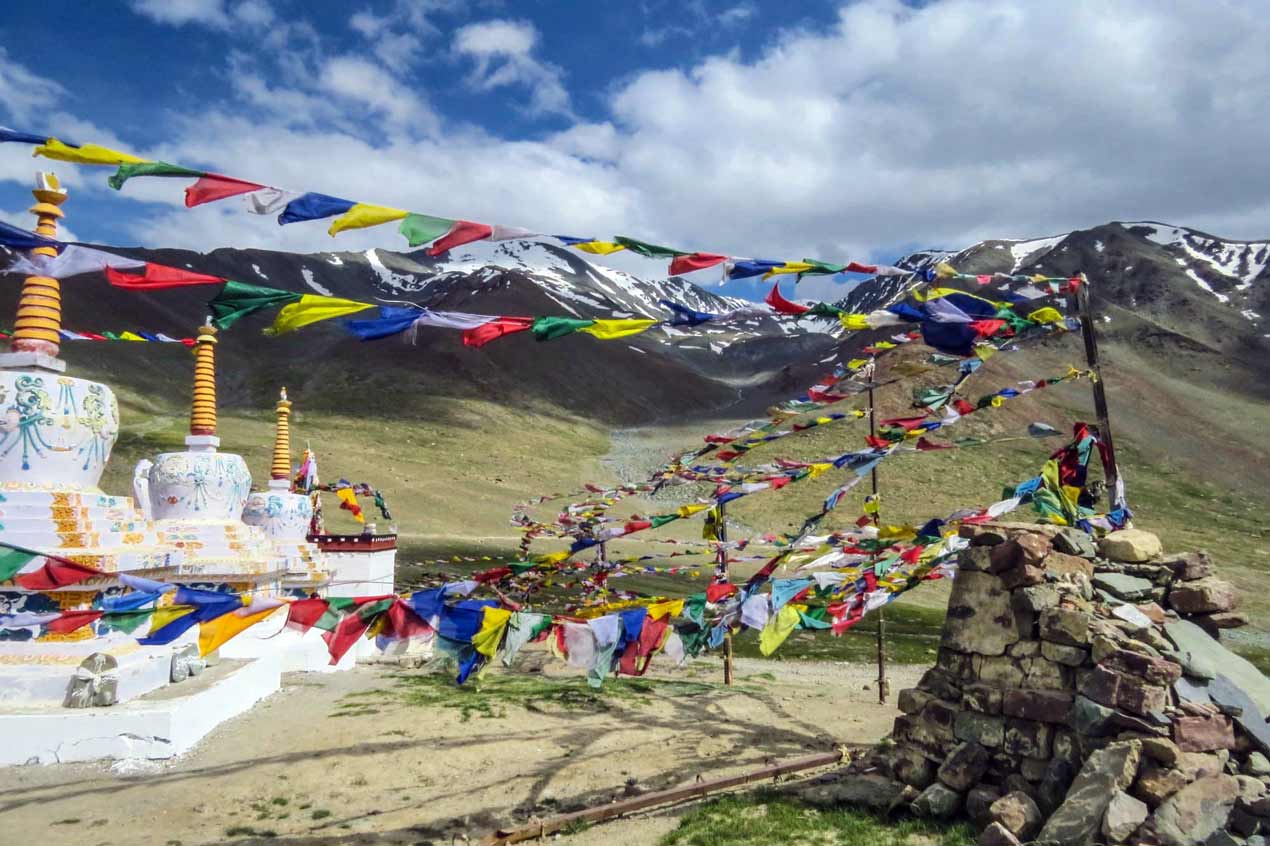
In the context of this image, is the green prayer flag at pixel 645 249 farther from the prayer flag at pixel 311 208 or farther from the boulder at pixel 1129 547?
the boulder at pixel 1129 547

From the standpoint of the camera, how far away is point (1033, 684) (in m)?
7.50

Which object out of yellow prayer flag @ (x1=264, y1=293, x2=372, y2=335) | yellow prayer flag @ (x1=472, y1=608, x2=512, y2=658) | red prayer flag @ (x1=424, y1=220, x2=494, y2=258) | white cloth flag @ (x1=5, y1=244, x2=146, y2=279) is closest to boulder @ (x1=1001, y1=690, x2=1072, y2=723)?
yellow prayer flag @ (x1=472, y1=608, x2=512, y2=658)

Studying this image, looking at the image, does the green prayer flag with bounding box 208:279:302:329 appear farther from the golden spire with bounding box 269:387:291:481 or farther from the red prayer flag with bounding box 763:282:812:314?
the golden spire with bounding box 269:387:291:481

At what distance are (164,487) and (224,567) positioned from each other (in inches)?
83.8

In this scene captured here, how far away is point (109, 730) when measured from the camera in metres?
10.3

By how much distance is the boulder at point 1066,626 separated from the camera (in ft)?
23.6

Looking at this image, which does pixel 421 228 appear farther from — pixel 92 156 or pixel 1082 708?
pixel 1082 708

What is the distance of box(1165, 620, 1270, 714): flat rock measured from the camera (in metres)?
7.15

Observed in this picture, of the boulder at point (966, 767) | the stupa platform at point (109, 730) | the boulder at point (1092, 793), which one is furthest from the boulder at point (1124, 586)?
the stupa platform at point (109, 730)

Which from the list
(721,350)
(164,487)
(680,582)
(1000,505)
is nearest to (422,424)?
(680,582)

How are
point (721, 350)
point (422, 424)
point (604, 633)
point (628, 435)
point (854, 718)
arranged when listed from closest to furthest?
→ 1. point (604, 633)
2. point (854, 718)
3. point (422, 424)
4. point (628, 435)
5. point (721, 350)

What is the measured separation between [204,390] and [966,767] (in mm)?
14645

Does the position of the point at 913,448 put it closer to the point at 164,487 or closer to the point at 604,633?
the point at 604,633

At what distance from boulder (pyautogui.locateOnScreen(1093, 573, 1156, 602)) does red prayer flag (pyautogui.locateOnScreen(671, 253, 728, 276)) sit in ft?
16.1
